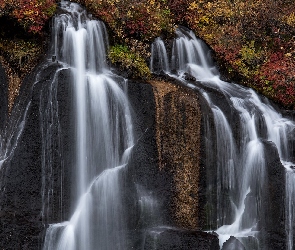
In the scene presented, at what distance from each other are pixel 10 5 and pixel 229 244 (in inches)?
369

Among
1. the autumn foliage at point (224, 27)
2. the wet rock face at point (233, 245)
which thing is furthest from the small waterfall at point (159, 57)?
the wet rock face at point (233, 245)

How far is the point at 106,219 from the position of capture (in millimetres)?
10250

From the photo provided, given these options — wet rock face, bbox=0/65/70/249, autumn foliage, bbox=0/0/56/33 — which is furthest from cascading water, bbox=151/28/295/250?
autumn foliage, bbox=0/0/56/33

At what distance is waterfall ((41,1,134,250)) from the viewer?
10.1 m

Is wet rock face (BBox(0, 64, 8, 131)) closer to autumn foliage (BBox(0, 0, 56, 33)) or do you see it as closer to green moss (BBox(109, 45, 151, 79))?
autumn foliage (BBox(0, 0, 56, 33))

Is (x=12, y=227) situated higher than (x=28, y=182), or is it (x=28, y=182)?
(x=28, y=182)

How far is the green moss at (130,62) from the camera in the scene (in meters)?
12.2

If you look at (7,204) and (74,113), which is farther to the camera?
(74,113)

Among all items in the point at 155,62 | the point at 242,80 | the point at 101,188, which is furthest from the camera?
the point at 242,80

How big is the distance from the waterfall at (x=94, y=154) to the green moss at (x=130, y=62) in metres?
0.57

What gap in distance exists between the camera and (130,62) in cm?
1226

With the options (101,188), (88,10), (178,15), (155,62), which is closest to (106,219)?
(101,188)

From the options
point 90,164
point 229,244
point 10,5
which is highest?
point 10,5

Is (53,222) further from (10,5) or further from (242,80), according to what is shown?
(242,80)
